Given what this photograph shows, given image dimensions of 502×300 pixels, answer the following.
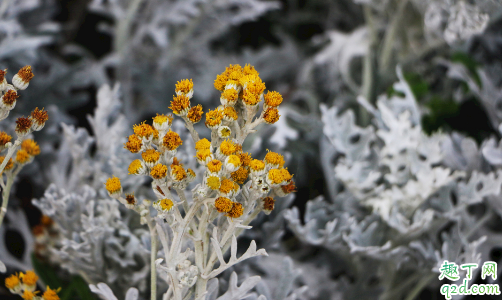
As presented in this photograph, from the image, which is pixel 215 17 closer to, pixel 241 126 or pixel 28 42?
pixel 28 42

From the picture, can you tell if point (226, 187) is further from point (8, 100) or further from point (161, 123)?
point (8, 100)

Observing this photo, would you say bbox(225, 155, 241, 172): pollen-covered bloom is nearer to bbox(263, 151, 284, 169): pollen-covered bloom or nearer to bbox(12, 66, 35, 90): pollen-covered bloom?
bbox(263, 151, 284, 169): pollen-covered bloom

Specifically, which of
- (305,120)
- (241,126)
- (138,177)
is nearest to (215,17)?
(305,120)

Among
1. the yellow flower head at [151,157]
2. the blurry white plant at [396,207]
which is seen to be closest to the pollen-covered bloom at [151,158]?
the yellow flower head at [151,157]

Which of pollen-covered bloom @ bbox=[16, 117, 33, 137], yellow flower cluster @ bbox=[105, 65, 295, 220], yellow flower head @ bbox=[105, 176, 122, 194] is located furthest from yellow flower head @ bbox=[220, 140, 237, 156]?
pollen-covered bloom @ bbox=[16, 117, 33, 137]

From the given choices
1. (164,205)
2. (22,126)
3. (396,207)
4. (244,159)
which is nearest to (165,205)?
(164,205)
